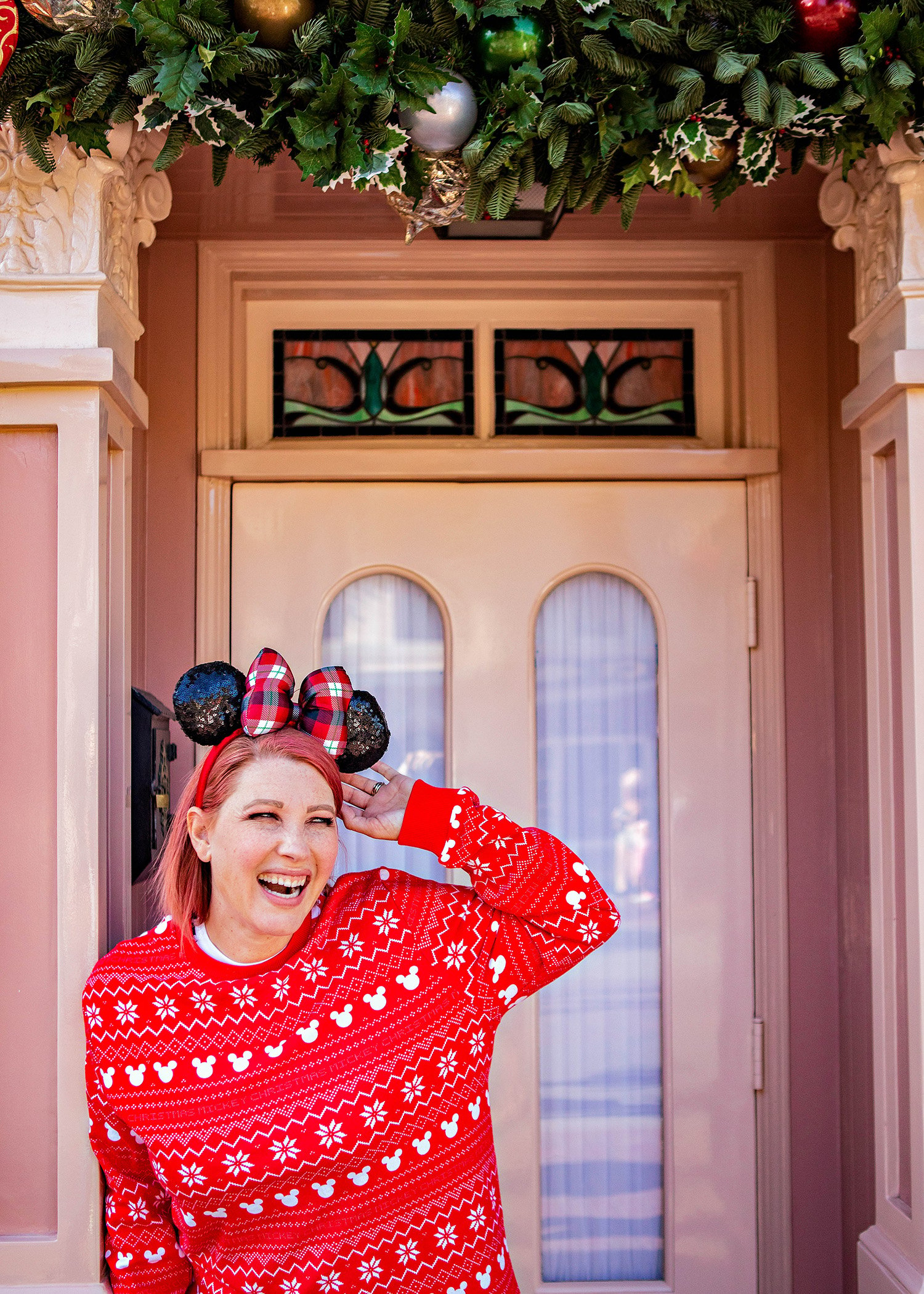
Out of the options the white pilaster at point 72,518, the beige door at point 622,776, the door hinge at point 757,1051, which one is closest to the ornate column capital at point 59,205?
the white pilaster at point 72,518

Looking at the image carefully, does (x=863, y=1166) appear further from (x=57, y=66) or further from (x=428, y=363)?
(x=57, y=66)

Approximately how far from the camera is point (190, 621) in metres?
2.69

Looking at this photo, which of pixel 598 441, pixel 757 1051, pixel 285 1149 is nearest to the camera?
pixel 285 1149

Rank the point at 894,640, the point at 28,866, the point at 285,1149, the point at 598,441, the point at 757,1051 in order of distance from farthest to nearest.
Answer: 1. the point at 598,441
2. the point at 757,1051
3. the point at 894,640
4. the point at 28,866
5. the point at 285,1149

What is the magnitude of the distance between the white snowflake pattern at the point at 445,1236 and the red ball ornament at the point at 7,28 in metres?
1.89

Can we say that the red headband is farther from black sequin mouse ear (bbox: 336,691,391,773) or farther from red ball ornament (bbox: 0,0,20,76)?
red ball ornament (bbox: 0,0,20,76)

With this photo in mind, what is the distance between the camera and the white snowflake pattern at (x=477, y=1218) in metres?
1.79

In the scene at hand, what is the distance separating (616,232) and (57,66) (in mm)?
1359

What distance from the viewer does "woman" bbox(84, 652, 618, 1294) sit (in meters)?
1.72

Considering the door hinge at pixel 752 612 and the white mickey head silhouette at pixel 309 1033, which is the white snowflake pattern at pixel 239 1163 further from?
the door hinge at pixel 752 612

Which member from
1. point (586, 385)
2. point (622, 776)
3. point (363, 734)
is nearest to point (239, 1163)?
point (363, 734)

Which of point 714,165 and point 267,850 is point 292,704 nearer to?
point 267,850

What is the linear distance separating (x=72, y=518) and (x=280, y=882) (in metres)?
0.72

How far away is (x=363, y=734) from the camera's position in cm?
184
